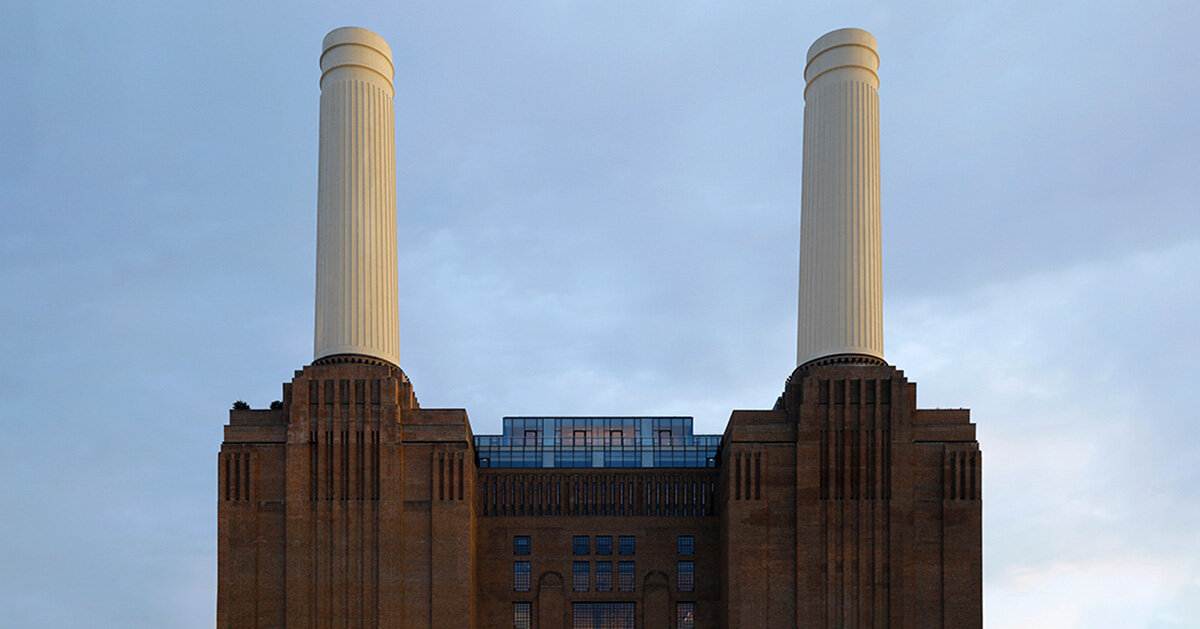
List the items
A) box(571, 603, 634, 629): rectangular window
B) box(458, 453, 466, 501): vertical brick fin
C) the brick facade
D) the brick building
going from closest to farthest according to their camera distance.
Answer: the brick facade → the brick building → box(458, 453, 466, 501): vertical brick fin → box(571, 603, 634, 629): rectangular window

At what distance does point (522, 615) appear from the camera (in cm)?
9600

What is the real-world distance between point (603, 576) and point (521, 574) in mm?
5867

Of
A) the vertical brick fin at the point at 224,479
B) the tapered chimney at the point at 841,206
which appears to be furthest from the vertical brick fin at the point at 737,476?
the vertical brick fin at the point at 224,479

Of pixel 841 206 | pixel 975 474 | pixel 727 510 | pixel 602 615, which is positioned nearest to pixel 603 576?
pixel 602 615

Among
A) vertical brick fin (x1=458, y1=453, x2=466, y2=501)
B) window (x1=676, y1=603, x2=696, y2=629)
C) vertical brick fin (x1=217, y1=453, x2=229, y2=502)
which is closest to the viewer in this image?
vertical brick fin (x1=217, y1=453, x2=229, y2=502)

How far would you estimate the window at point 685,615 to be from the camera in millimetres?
95625

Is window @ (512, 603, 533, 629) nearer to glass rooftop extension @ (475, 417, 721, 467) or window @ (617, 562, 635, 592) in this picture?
window @ (617, 562, 635, 592)

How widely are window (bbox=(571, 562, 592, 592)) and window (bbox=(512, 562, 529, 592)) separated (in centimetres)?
331

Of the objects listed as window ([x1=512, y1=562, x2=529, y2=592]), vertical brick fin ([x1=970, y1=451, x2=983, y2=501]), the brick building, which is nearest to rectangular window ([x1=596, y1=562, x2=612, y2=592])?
window ([x1=512, y1=562, x2=529, y2=592])

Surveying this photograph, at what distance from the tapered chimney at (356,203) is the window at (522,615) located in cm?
1979

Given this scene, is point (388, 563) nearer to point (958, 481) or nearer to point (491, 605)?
point (491, 605)

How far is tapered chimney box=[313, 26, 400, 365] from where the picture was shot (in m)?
91.4

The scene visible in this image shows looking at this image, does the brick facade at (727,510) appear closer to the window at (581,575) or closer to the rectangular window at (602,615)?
the rectangular window at (602,615)

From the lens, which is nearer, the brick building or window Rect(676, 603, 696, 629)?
the brick building
